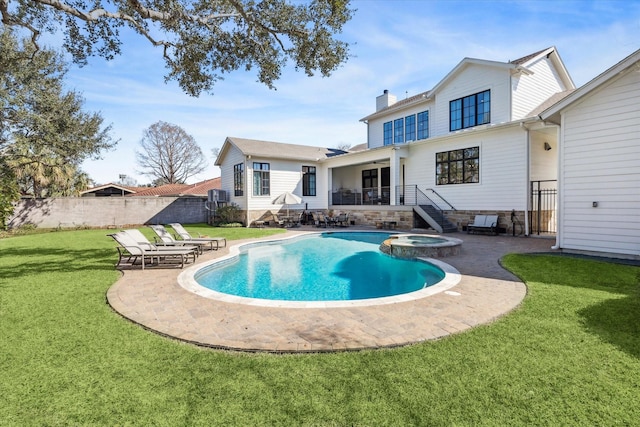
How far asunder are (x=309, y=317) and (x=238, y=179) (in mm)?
18799

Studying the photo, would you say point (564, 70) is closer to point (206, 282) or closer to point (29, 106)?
point (206, 282)

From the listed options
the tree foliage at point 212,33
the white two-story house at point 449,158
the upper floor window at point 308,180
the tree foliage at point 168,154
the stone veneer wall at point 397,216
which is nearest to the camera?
the tree foliage at point 212,33

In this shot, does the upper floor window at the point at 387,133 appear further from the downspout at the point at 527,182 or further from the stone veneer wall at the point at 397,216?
the downspout at the point at 527,182

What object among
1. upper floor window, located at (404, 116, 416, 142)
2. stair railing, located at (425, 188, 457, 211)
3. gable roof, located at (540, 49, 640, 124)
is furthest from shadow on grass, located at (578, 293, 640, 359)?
upper floor window, located at (404, 116, 416, 142)

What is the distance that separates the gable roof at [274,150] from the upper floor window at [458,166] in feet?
28.2

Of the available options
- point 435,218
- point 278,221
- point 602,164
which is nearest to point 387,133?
point 435,218

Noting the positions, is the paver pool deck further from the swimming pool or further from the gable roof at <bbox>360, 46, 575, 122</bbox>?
the gable roof at <bbox>360, 46, 575, 122</bbox>

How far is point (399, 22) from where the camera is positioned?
34.7 feet

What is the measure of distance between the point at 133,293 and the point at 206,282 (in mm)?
1856

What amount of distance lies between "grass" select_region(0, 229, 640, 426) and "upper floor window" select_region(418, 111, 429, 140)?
16083mm

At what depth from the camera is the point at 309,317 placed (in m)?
4.76

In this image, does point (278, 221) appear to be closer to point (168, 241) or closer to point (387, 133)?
point (387, 133)

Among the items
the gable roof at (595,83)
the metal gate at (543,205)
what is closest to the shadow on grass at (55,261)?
the gable roof at (595,83)

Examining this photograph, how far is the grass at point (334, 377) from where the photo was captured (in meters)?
2.57
